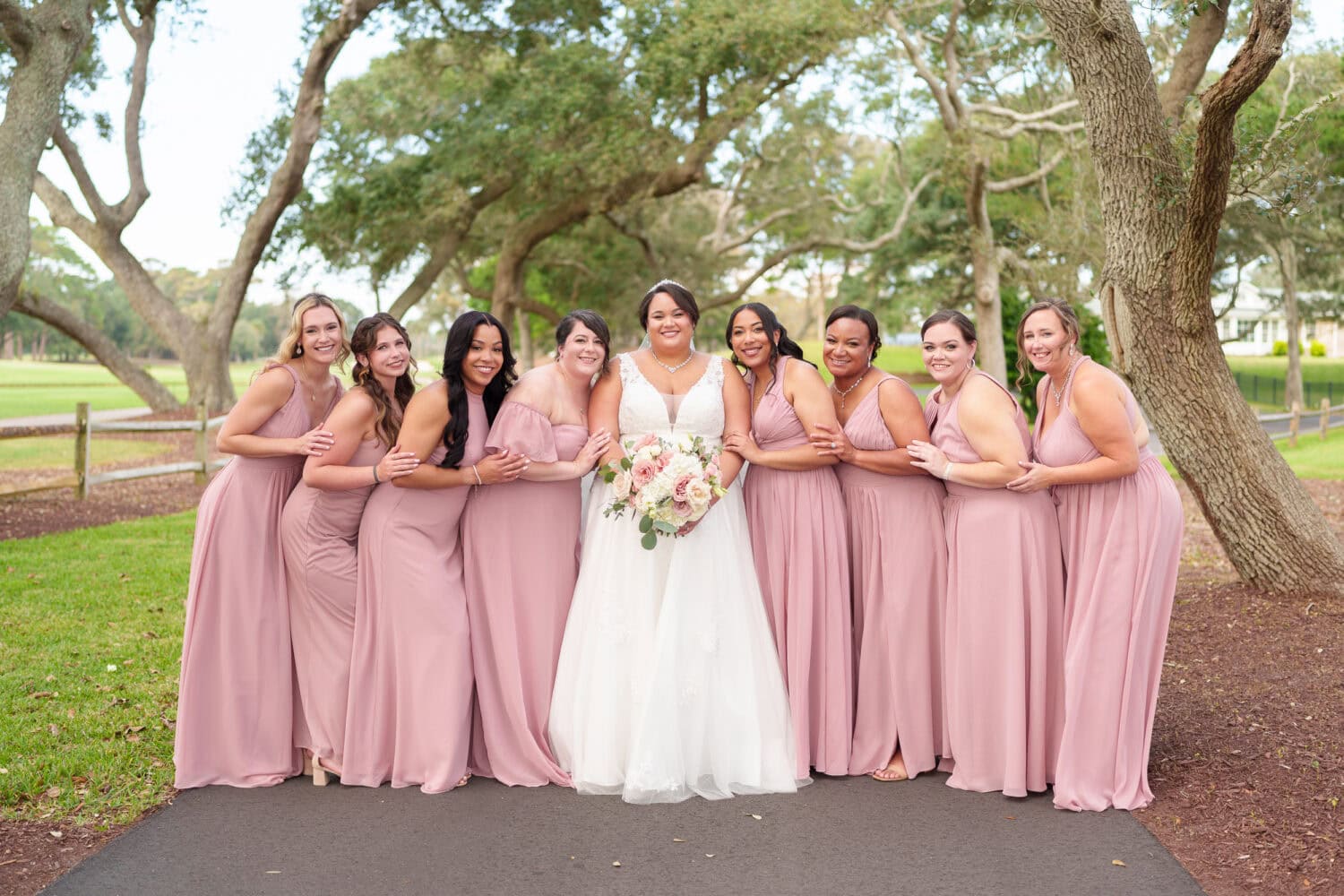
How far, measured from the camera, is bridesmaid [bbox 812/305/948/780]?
19.2ft

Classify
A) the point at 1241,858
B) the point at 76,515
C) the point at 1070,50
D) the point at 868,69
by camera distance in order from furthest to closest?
the point at 868,69 < the point at 76,515 < the point at 1070,50 < the point at 1241,858

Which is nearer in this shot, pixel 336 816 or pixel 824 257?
pixel 336 816

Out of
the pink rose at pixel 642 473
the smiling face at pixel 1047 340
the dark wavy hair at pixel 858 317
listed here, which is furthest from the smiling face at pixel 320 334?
the smiling face at pixel 1047 340

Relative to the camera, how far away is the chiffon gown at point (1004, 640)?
5551 mm

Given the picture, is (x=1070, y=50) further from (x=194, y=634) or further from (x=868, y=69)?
(x=868, y=69)

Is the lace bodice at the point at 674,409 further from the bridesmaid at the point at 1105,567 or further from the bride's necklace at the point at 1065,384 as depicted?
the bride's necklace at the point at 1065,384

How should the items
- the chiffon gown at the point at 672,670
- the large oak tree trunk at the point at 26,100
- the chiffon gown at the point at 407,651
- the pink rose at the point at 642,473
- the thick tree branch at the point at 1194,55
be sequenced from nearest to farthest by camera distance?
1. the pink rose at the point at 642,473
2. the chiffon gown at the point at 672,670
3. the chiffon gown at the point at 407,651
4. the thick tree branch at the point at 1194,55
5. the large oak tree trunk at the point at 26,100

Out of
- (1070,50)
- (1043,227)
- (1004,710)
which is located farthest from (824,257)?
(1004,710)

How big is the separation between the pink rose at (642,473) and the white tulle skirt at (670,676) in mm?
434

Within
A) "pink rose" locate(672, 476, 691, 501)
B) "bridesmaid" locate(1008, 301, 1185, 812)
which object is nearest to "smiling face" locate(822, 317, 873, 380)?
"bridesmaid" locate(1008, 301, 1185, 812)

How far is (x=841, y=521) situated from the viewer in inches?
237

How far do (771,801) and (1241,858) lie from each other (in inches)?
78.1

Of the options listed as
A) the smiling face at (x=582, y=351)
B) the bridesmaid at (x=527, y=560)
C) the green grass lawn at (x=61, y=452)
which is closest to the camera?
the bridesmaid at (x=527, y=560)

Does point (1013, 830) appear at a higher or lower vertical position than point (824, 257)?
lower
